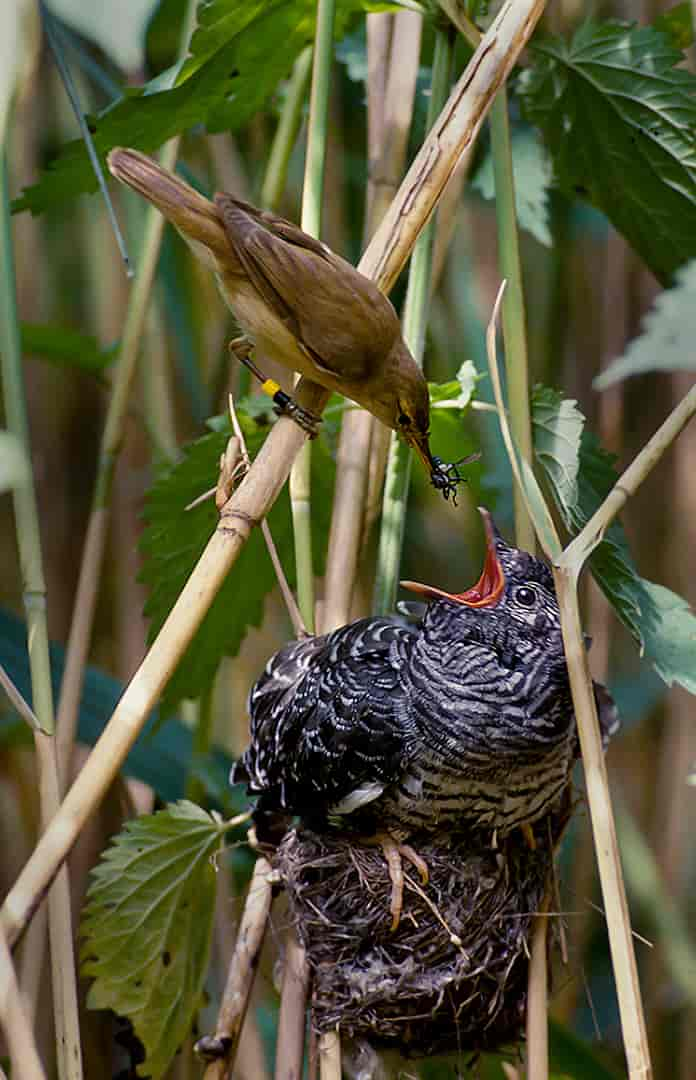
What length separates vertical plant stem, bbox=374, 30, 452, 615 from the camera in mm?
1314

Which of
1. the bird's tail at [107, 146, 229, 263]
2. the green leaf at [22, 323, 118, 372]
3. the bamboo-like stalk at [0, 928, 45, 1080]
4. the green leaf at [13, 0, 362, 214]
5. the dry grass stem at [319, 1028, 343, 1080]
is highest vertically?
the green leaf at [13, 0, 362, 214]

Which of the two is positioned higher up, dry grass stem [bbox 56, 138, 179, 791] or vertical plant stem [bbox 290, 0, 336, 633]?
vertical plant stem [bbox 290, 0, 336, 633]

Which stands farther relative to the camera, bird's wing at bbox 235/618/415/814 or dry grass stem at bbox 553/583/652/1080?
bird's wing at bbox 235/618/415/814

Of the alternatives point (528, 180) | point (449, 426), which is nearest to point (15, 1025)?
point (449, 426)

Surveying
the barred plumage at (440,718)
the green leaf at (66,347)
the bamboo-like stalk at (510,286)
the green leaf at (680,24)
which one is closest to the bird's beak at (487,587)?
the barred plumage at (440,718)

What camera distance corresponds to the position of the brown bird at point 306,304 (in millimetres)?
1281

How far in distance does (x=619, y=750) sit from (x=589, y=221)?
3.75 ft

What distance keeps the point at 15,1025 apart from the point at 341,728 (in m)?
0.58

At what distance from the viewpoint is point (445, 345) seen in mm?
2367

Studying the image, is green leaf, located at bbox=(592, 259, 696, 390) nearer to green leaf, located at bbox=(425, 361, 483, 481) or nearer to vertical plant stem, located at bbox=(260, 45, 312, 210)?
green leaf, located at bbox=(425, 361, 483, 481)

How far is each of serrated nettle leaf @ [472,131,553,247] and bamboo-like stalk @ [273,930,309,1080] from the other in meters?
0.93

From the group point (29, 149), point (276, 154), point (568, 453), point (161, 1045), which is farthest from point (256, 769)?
point (29, 149)

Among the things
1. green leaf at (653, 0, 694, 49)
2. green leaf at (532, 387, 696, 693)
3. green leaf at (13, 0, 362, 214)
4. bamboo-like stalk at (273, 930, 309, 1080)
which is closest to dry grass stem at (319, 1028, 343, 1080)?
bamboo-like stalk at (273, 930, 309, 1080)

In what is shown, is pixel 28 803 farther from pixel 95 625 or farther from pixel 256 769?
pixel 256 769
